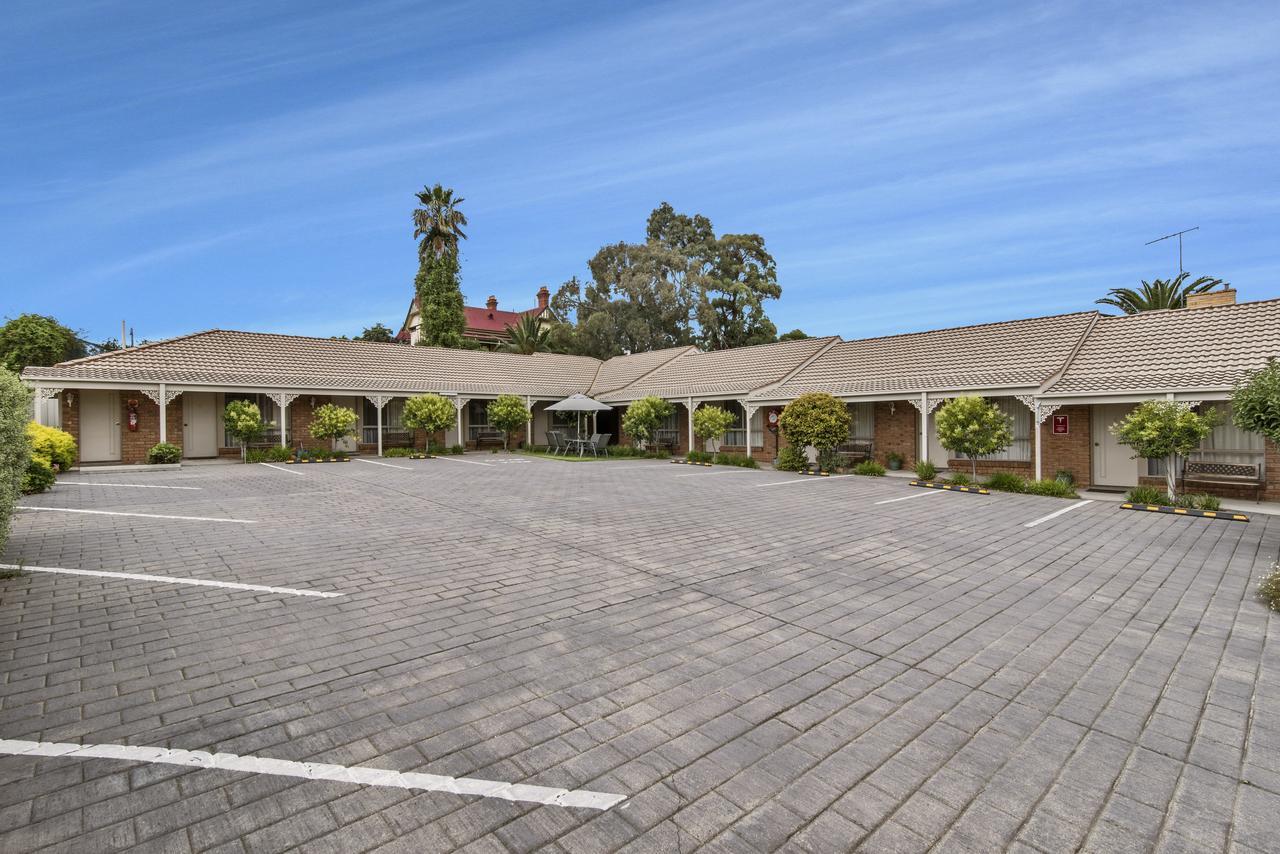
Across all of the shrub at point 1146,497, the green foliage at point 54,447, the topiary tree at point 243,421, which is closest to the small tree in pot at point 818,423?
the shrub at point 1146,497

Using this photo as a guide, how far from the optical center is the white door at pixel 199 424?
66.4 feet

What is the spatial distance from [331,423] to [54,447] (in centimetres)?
705

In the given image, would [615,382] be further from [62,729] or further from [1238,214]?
[62,729]

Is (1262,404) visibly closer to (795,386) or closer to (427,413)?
(795,386)

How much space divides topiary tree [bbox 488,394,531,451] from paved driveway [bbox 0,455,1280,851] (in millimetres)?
17208

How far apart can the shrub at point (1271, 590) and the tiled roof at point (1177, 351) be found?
813cm

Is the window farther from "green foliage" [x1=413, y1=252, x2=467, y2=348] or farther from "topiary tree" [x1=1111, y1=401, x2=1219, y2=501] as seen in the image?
"green foliage" [x1=413, y1=252, x2=467, y2=348]

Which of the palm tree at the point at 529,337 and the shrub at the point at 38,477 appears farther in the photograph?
the palm tree at the point at 529,337

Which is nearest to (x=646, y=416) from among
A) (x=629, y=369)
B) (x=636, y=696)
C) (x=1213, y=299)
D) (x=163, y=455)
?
(x=629, y=369)

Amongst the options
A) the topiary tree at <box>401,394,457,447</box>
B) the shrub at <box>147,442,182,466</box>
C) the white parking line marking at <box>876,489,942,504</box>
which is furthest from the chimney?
the shrub at <box>147,442,182,466</box>

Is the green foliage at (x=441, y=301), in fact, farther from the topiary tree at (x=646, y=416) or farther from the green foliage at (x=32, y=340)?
the topiary tree at (x=646, y=416)

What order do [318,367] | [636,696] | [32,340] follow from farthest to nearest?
[32,340], [318,367], [636,696]

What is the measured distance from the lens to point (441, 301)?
40.5 metres

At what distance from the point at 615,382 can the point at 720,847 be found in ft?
89.9
